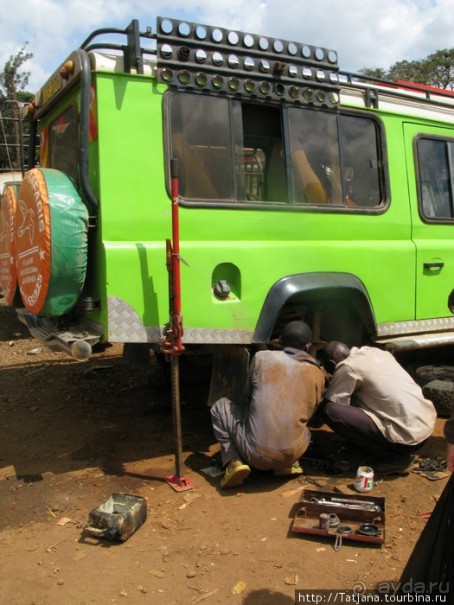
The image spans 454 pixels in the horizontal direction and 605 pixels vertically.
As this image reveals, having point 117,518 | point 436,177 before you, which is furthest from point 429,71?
point 117,518

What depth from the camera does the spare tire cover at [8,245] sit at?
13.7 ft

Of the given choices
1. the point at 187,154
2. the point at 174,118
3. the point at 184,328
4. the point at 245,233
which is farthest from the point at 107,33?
the point at 184,328

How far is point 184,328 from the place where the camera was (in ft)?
11.9

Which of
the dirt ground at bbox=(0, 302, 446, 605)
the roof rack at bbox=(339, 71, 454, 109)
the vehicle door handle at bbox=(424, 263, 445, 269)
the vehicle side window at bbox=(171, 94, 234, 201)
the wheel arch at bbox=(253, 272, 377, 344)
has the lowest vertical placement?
the dirt ground at bbox=(0, 302, 446, 605)

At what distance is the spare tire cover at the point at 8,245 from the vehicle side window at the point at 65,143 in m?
0.46

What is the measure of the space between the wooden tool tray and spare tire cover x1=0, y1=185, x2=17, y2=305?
8.64 ft

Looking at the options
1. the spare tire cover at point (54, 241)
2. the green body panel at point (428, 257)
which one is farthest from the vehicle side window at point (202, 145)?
the green body panel at point (428, 257)

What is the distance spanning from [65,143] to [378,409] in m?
3.07

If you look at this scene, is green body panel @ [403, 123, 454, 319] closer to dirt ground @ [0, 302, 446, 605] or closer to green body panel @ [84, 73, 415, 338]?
green body panel @ [84, 73, 415, 338]

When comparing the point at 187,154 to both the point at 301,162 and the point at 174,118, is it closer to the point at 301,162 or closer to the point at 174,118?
the point at 174,118

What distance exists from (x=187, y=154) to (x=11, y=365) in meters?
4.35

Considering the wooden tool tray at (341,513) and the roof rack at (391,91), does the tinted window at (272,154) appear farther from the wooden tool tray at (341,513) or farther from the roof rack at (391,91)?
the wooden tool tray at (341,513)

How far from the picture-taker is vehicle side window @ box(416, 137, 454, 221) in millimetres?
4859

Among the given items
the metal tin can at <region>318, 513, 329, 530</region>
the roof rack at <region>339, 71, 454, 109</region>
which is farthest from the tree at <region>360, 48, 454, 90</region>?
the metal tin can at <region>318, 513, 329, 530</region>
